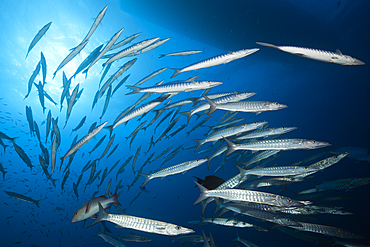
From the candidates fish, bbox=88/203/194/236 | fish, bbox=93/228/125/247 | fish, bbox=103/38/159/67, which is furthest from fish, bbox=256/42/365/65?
fish, bbox=93/228/125/247

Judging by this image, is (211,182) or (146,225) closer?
(146,225)

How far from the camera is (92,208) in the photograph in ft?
9.42

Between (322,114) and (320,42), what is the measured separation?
24574 millimetres

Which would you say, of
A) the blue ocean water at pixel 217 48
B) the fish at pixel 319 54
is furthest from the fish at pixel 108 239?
the fish at pixel 319 54

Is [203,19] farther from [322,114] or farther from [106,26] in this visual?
[322,114]

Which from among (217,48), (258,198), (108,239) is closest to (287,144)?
(258,198)

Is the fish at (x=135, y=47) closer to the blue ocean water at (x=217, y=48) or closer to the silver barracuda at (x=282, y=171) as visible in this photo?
the blue ocean water at (x=217, y=48)

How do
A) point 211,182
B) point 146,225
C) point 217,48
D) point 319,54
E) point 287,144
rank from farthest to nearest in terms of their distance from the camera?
point 217,48 → point 211,182 → point 287,144 → point 146,225 → point 319,54

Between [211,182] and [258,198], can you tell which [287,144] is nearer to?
[258,198]

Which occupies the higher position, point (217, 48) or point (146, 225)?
point (217, 48)

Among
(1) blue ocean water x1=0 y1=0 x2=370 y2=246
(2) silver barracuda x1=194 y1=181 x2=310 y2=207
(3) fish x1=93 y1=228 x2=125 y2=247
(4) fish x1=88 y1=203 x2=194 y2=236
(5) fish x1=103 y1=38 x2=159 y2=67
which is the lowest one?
(3) fish x1=93 y1=228 x2=125 y2=247

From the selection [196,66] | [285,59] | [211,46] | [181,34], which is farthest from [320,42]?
[196,66]

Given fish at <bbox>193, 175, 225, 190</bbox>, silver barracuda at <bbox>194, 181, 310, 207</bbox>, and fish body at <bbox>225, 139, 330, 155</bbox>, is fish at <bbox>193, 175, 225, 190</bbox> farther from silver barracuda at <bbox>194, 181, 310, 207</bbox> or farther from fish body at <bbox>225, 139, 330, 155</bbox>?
fish body at <bbox>225, 139, 330, 155</bbox>

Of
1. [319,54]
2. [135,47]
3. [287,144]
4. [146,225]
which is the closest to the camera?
[319,54]
